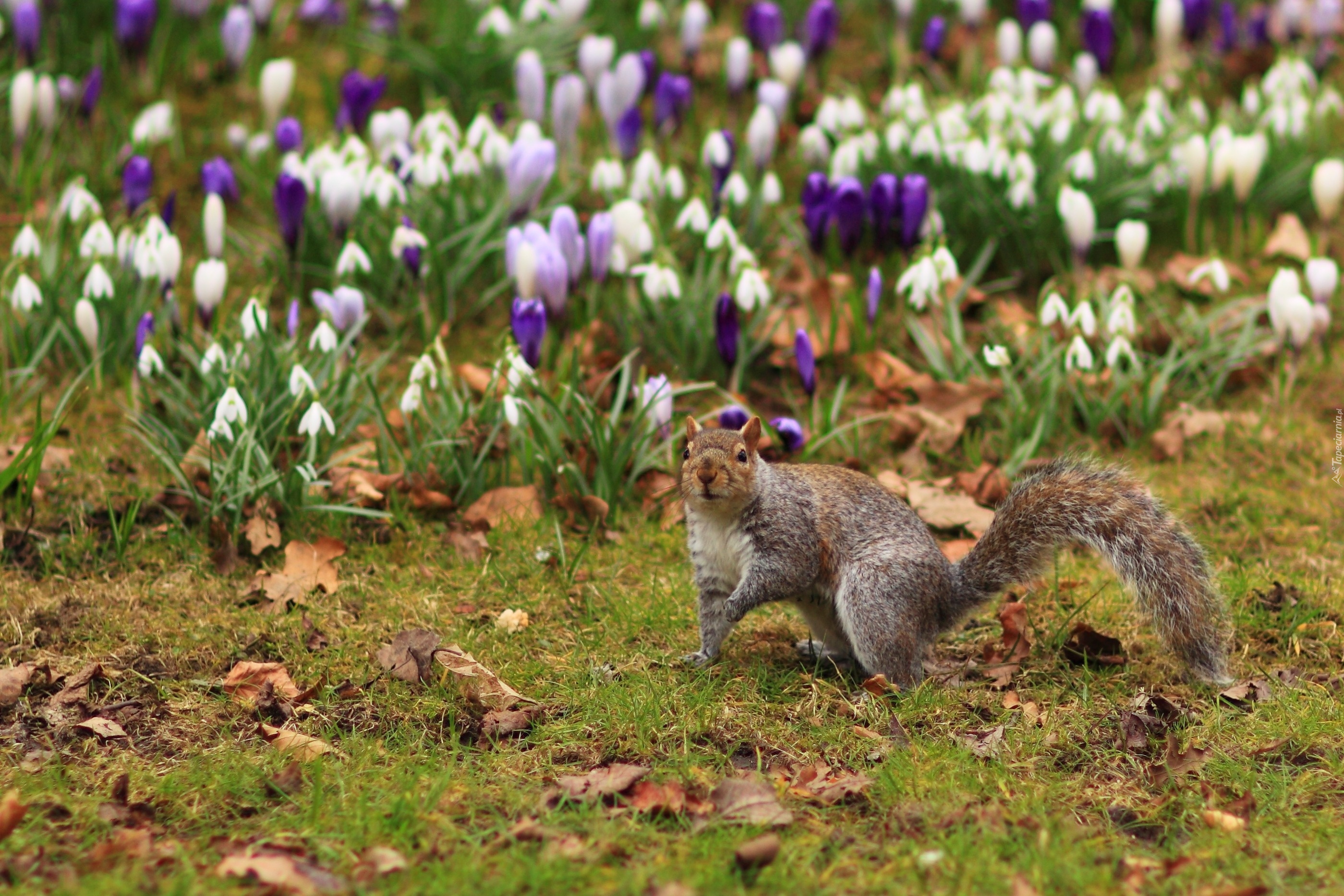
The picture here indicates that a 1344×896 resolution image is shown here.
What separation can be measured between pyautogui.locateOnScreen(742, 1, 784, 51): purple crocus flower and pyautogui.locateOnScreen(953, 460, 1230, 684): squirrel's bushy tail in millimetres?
4765

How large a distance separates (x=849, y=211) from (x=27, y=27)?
4.37 meters

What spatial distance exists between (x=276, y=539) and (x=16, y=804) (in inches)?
69.2

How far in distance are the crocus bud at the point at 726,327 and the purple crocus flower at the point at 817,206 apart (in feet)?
2.78

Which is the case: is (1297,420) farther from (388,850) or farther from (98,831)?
(98,831)

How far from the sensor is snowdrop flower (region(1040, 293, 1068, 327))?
5.57 meters

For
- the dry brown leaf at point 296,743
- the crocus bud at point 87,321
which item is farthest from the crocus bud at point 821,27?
the dry brown leaf at point 296,743

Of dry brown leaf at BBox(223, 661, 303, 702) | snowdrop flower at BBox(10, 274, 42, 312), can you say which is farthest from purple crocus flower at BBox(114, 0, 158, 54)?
dry brown leaf at BBox(223, 661, 303, 702)

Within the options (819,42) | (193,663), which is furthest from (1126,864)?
(819,42)

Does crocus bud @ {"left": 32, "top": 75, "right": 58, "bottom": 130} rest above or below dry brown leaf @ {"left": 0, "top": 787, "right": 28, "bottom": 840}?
above

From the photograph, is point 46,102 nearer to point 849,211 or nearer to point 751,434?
point 849,211

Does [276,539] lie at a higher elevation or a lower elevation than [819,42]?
lower

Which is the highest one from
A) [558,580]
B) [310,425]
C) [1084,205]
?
[1084,205]

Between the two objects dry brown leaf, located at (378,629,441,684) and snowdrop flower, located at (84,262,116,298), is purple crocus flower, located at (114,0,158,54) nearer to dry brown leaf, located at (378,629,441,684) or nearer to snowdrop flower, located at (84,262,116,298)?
snowdrop flower, located at (84,262,116,298)

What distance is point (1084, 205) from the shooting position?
616cm
